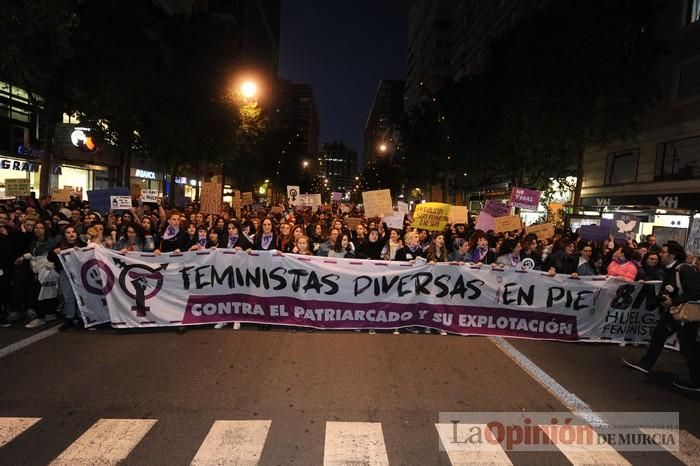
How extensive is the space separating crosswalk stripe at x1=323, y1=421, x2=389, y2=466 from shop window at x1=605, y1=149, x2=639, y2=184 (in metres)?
21.5

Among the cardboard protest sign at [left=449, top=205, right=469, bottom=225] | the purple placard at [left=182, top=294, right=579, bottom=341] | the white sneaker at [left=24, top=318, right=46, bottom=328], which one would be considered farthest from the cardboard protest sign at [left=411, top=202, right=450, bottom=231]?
the white sneaker at [left=24, top=318, right=46, bottom=328]

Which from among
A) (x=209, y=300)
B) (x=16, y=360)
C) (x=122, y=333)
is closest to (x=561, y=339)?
(x=209, y=300)

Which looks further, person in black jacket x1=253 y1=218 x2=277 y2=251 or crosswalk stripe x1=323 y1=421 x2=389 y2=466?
person in black jacket x1=253 y1=218 x2=277 y2=251

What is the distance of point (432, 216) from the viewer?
9938mm

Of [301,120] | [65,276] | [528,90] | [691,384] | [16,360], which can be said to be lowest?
[16,360]

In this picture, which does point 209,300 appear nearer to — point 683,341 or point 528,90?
point 683,341

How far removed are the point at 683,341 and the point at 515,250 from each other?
3.19 m

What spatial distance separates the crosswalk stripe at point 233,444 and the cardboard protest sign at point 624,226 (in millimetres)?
10297

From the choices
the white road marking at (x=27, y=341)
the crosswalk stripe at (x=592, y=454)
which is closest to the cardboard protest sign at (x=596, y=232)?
the crosswalk stripe at (x=592, y=454)

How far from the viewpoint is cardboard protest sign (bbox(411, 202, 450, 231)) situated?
9.85 m

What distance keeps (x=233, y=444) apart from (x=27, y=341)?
14.1ft

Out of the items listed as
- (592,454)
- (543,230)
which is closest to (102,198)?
(543,230)

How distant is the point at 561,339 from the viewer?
7.21m

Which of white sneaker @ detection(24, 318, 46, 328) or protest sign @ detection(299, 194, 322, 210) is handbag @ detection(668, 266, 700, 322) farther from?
protest sign @ detection(299, 194, 322, 210)
